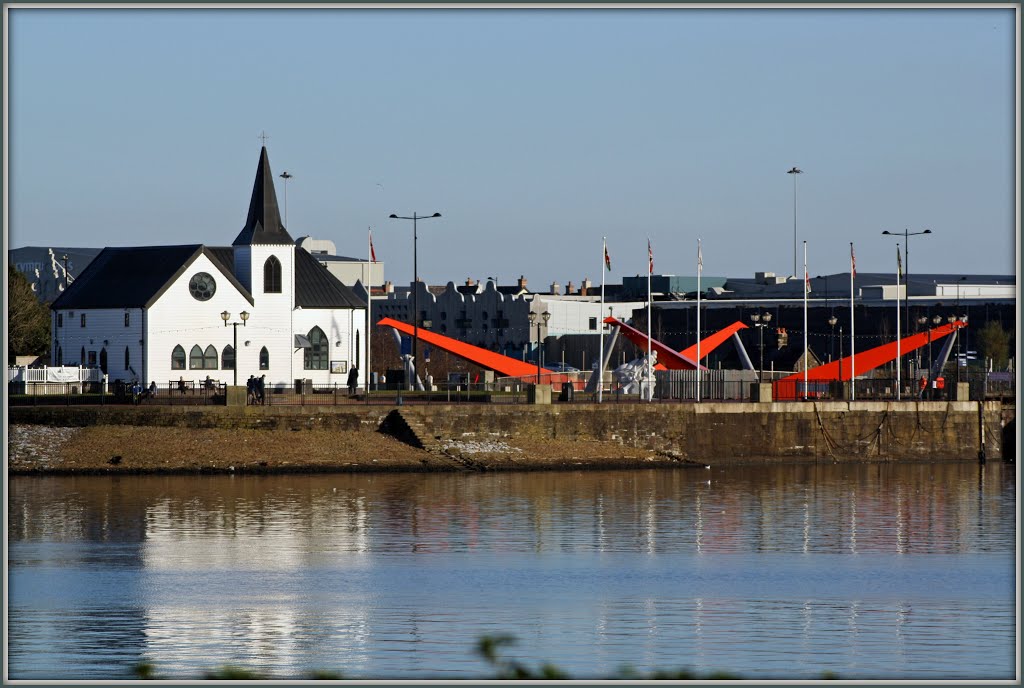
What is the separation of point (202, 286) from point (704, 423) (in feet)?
70.5

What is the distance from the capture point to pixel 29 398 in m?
59.1

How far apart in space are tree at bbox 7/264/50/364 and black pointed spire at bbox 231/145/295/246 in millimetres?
15244

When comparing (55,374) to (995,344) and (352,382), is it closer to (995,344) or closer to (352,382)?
(352,382)

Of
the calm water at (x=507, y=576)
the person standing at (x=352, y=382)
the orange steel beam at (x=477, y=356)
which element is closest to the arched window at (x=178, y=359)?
the person standing at (x=352, y=382)

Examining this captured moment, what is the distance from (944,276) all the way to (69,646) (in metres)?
119

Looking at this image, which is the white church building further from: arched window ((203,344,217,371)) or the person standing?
the person standing

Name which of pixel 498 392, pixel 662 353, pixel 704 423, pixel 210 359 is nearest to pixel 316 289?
pixel 210 359

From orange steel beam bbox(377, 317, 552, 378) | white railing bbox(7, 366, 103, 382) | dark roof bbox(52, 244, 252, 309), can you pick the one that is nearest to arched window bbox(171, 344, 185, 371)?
dark roof bbox(52, 244, 252, 309)

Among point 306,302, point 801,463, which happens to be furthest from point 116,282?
point 801,463

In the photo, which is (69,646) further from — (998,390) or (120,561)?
(998,390)

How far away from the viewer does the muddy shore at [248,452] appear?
5659cm

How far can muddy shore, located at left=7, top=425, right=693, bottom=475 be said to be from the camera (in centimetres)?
5659

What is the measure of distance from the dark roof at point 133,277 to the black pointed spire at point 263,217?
69.4 inches

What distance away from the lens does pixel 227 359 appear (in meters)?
70.2
